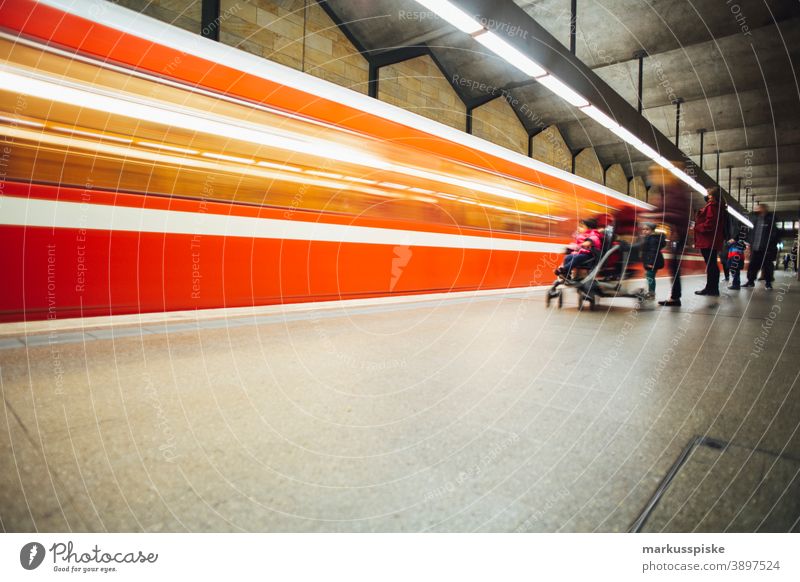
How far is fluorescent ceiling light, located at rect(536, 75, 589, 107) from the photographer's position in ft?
14.7

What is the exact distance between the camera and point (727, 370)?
1877 mm

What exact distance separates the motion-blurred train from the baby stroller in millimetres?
1776

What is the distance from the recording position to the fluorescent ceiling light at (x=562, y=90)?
14.7 feet

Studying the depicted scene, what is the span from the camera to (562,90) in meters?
4.72

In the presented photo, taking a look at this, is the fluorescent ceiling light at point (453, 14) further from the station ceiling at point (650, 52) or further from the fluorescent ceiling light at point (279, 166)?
the fluorescent ceiling light at point (279, 166)

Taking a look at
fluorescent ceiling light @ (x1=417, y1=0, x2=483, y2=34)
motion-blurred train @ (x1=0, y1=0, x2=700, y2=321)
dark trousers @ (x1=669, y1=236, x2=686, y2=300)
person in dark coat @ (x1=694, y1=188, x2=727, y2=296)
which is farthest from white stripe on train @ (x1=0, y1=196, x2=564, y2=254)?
person in dark coat @ (x1=694, y1=188, x2=727, y2=296)

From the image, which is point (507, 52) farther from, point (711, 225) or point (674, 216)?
point (711, 225)

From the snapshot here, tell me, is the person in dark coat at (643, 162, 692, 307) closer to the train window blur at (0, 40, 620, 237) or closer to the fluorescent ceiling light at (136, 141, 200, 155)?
the train window blur at (0, 40, 620, 237)

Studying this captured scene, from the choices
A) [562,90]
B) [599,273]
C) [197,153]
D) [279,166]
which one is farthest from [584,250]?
[197,153]

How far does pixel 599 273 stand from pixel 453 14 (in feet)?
11.2

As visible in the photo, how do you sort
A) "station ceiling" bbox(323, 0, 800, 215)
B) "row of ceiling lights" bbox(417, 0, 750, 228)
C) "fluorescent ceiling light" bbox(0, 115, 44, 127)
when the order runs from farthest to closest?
"station ceiling" bbox(323, 0, 800, 215) → "row of ceiling lights" bbox(417, 0, 750, 228) → "fluorescent ceiling light" bbox(0, 115, 44, 127)

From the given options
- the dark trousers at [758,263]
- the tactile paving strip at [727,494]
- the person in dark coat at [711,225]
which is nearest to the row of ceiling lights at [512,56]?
the person in dark coat at [711,225]
